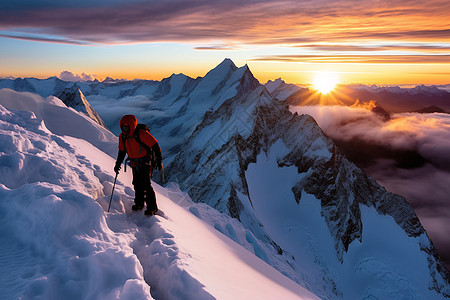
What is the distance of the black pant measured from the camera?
26.1ft

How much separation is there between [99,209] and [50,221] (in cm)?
93

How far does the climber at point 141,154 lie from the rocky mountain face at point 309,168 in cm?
6172

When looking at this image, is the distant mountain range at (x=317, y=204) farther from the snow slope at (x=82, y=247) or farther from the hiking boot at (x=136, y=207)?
the snow slope at (x=82, y=247)

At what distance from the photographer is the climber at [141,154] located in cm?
786

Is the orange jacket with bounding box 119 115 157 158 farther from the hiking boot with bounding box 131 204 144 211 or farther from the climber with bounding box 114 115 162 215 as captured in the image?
the hiking boot with bounding box 131 204 144 211

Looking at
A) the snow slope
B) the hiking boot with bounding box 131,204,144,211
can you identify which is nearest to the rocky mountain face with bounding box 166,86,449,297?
the hiking boot with bounding box 131,204,144,211

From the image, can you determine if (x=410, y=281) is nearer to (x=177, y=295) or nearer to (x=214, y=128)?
(x=214, y=128)

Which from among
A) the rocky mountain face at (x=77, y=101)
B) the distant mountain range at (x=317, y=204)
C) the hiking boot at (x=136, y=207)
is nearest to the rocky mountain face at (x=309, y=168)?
the distant mountain range at (x=317, y=204)

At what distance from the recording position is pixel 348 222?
8694 centimetres

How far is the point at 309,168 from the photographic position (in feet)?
302

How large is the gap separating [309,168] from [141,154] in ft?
294

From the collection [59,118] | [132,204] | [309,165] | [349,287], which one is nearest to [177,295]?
[132,204]

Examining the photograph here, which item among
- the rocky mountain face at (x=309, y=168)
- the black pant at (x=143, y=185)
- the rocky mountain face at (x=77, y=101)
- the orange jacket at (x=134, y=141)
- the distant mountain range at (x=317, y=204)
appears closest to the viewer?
the orange jacket at (x=134, y=141)

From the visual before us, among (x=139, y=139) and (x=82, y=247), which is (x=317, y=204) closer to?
(x=139, y=139)
